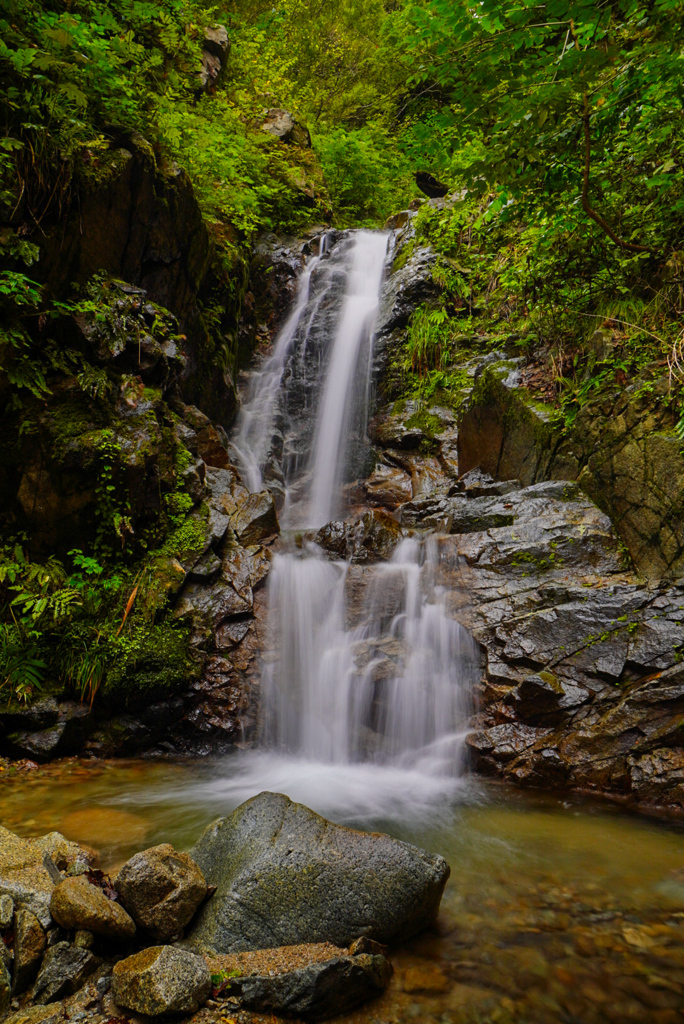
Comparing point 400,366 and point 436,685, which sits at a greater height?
point 400,366

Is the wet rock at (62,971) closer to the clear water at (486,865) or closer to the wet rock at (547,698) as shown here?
the clear water at (486,865)

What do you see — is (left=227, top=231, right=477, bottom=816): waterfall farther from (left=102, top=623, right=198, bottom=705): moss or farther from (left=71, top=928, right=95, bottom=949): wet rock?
(left=71, top=928, right=95, bottom=949): wet rock

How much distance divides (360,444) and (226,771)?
6675 millimetres

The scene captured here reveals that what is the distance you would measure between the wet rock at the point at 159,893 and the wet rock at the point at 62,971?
24cm

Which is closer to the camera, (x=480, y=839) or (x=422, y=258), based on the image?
(x=480, y=839)

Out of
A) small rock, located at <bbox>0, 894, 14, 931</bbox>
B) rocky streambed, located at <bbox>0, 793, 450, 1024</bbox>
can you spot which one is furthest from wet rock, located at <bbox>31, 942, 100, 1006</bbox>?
small rock, located at <bbox>0, 894, 14, 931</bbox>

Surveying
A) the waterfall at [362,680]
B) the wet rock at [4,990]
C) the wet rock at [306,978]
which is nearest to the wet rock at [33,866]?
the wet rock at [4,990]

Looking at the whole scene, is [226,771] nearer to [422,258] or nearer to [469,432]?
[469,432]

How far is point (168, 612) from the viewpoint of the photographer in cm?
595

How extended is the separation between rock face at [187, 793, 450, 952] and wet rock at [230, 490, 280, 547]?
4450mm

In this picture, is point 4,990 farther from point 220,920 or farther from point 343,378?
point 343,378

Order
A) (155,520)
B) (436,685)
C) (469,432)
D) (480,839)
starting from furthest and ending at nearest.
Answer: (469,432)
(155,520)
(436,685)
(480,839)

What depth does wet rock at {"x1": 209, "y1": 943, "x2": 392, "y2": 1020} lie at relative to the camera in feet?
7.11

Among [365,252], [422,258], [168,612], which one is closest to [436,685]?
[168,612]
